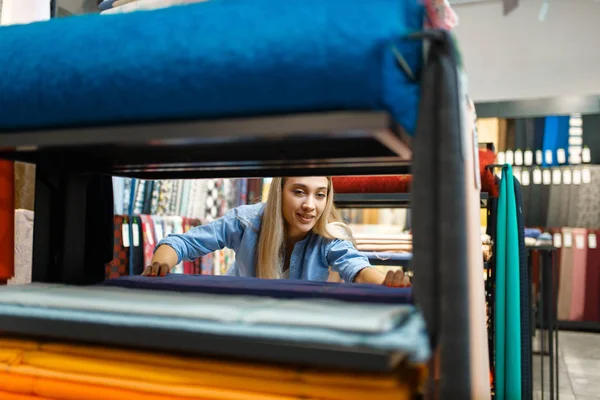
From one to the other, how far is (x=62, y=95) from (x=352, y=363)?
1.89 ft

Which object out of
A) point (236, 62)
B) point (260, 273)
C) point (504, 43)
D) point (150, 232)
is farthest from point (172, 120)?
point (504, 43)

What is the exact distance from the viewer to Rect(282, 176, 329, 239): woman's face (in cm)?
214

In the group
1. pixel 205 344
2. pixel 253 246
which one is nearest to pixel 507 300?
pixel 253 246

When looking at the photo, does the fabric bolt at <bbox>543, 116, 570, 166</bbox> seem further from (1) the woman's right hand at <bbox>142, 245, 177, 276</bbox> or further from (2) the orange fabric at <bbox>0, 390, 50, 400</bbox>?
(2) the orange fabric at <bbox>0, 390, 50, 400</bbox>

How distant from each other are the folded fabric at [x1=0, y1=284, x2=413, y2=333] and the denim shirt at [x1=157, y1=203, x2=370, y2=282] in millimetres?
899

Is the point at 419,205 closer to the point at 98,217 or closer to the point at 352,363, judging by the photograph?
the point at 352,363

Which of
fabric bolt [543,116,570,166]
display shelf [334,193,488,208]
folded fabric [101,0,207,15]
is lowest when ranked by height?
display shelf [334,193,488,208]

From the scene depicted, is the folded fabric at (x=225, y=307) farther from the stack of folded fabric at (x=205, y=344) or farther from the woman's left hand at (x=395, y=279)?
the woman's left hand at (x=395, y=279)

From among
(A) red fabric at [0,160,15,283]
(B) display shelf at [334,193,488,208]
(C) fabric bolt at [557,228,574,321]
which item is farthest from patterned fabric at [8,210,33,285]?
(C) fabric bolt at [557,228,574,321]

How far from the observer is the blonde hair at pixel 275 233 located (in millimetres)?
2139

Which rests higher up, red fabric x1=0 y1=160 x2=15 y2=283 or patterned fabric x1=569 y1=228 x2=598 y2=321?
red fabric x1=0 y1=160 x2=15 y2=283

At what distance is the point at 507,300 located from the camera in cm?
209

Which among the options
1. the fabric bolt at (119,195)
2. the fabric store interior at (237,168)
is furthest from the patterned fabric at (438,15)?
the fabric bolt at (119,195)

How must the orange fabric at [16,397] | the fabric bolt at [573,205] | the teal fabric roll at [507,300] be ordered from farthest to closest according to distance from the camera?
1. the fabric bolt at [573,205]
2. the teal fabric roll at [507,300]
3. the orange fabric at [16,397]
